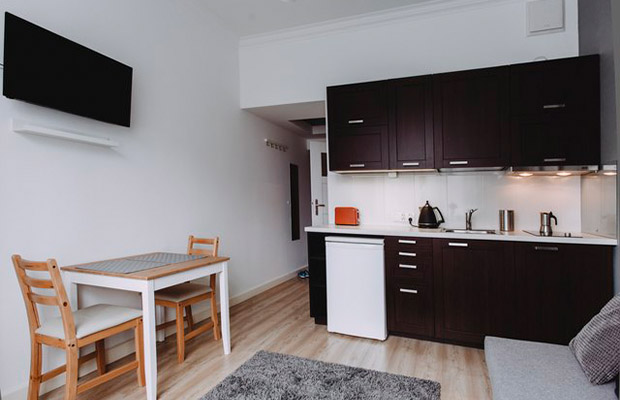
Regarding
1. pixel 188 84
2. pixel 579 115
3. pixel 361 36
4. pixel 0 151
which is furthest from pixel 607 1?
pixel 0 151

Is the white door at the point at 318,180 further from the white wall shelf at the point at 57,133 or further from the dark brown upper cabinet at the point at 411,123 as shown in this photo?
the white wall shelf at the point at 57,133

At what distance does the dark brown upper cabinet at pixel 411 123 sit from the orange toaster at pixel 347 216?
0.63 metres

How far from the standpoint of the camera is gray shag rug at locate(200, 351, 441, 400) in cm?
213

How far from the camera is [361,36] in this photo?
12.2 feet

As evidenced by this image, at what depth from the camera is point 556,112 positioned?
273cm

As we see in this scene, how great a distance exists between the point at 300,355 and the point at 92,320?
1.49 meters

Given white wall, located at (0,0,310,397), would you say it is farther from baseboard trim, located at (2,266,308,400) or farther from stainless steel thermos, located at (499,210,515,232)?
stainless steel thermos, located at (499,210,515,232)

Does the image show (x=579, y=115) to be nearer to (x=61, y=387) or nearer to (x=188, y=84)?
(x=188, y=84)

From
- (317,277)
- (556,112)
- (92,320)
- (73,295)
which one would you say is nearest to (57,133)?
(73,295)

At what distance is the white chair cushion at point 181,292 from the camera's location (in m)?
2.66

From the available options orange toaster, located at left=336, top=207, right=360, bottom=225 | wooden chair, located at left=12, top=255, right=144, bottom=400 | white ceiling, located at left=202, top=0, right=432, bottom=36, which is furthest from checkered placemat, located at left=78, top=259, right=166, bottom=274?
white ceiling, located at left=202, top=0, right=432, bottom=36

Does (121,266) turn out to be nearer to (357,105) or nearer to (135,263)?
(135,263)

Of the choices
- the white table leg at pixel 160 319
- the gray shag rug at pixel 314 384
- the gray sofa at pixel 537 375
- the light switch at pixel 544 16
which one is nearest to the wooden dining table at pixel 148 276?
the gray shag rug at pixel 314 384

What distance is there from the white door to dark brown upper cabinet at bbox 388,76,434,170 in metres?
2.23
